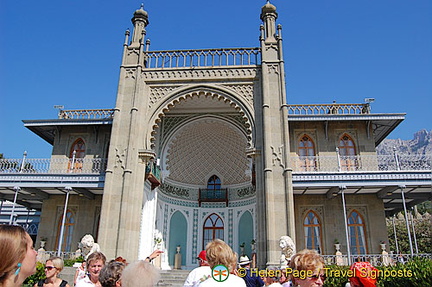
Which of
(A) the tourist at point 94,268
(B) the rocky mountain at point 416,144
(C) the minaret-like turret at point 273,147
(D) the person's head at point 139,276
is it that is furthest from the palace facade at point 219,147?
(B) the rocky mountain at point 416,144

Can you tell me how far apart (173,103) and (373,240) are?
1012cm

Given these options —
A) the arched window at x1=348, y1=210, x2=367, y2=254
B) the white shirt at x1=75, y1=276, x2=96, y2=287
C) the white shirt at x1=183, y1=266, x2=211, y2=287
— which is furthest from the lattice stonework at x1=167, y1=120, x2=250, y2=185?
the white shirt at x1=183, y1=266, x2=211, y2=287

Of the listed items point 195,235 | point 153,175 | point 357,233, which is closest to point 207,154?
point 153,175

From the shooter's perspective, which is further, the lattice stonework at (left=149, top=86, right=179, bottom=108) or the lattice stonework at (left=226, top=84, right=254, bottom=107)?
the lattice stonework at (left=149, top=86, right=179, bottom=108)

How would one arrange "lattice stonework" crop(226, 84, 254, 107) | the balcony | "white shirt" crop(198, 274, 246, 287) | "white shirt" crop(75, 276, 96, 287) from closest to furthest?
1. "white shirt" crop(198, 274, 246, 287)
2. "white shirt" crop(75, 276, 96, 287)
3. "lattice stonework" crop(226, 84, 254, 107)
4. the balcony

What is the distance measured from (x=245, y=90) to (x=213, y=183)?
6511 millimetres

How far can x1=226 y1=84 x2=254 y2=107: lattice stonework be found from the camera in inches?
506

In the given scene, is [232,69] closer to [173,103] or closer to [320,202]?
[173,103]

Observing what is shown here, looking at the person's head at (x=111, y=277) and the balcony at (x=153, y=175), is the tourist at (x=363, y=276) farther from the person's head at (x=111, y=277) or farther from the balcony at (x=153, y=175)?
the balcony at (x=153, y=175)

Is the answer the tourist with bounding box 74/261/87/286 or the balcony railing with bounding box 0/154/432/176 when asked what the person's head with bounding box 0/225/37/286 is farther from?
the balcony railing with bounding box 0/154/432/176

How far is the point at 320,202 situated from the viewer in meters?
13.7

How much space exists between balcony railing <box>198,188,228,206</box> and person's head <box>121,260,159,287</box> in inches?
583

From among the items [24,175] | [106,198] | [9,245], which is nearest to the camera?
[9,245]

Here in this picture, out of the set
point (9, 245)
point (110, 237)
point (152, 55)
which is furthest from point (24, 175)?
point (9, 245)
